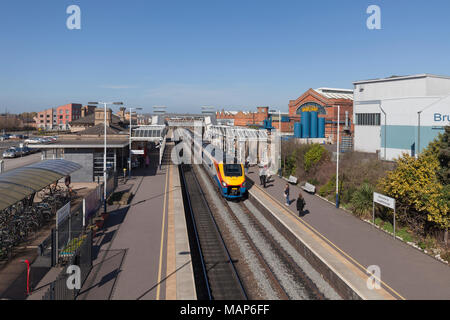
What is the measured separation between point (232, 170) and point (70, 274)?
1559 centimetres

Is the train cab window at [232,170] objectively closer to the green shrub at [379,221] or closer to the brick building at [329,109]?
the green shrub at [379,221]

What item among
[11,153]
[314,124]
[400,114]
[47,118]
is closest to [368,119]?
[400,114]

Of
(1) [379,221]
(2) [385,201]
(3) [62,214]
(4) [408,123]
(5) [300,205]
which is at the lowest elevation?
(1) [379,221]

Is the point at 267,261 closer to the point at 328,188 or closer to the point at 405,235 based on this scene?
the point at 405,235

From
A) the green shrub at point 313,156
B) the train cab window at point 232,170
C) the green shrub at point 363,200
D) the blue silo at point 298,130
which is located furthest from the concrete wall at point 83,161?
the blue silo at point 298,130

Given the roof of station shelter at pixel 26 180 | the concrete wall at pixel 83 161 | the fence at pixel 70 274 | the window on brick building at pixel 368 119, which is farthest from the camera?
the window on brick building at pixel 368 119

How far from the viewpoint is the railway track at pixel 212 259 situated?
12367 millimetres

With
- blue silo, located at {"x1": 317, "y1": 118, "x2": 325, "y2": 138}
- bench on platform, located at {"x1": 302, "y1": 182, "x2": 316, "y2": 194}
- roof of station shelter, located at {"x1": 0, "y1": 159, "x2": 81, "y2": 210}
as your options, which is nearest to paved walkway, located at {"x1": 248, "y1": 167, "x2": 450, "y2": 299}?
bench on platform, located at {"x1": 302, "y1": 182, "x2": 316, "y2": 194}

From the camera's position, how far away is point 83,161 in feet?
97.0

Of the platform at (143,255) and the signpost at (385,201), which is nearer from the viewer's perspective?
the platform at (143,255)

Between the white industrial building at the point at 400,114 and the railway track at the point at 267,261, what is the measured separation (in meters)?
12.5

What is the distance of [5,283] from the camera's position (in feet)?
37.6

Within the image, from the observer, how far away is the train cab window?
24828 mm
